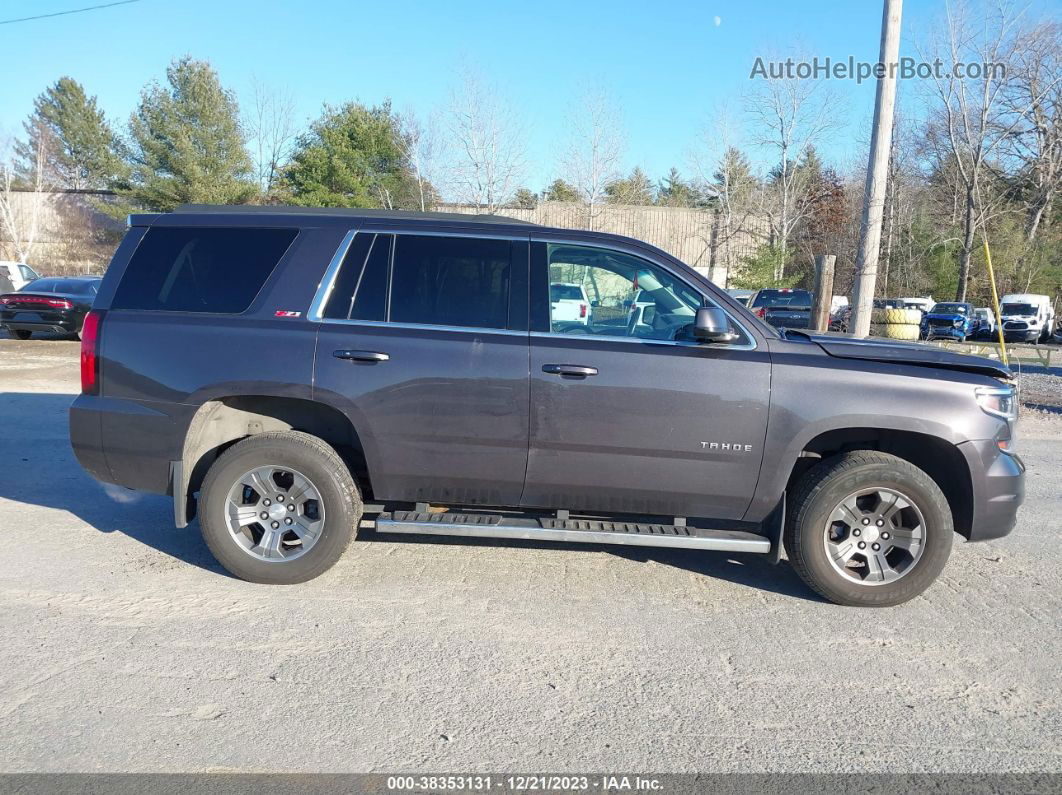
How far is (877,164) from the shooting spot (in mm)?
10297

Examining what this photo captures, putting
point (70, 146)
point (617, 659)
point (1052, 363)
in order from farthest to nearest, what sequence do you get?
point (70, 146)
point (1052, 363)
point (617, 659)

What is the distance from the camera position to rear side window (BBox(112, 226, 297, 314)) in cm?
455

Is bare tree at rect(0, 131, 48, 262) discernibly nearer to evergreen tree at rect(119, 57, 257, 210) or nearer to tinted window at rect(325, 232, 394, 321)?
Result: evergreen tree at rect(119, 57, 257, 210)

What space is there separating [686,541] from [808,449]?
949mm

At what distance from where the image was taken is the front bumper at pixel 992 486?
4281 mm

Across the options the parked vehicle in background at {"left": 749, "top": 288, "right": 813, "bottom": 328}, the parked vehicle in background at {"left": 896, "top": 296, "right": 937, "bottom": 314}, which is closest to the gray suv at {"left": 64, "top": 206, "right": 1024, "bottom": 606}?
the parked vehicle in background at {"left": 749, "top": 288, "right": 813, "bottom": 328}

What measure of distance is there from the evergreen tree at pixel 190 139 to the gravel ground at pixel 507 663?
35487 millimetres

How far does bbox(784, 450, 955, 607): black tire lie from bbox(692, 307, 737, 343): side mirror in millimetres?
956

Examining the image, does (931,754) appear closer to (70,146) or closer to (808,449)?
(808,449)

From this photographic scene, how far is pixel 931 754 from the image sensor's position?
10.1ft

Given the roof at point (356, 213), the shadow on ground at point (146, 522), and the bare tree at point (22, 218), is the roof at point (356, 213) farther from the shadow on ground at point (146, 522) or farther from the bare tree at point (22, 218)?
the bare tree at point (22, 218)

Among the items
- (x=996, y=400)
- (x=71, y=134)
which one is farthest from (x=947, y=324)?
(x=71, y=134)

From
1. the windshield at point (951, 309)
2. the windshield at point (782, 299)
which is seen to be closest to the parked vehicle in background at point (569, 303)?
the windshield at point (782, 299)

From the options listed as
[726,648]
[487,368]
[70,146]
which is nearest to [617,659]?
[726,648]
